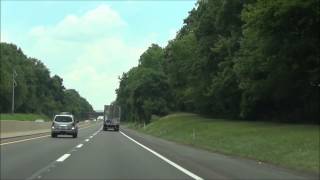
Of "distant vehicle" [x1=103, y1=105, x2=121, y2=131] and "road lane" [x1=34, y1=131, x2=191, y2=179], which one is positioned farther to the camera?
"distant vehicle" [x1=103, y1=105, x2=121, y2=131]

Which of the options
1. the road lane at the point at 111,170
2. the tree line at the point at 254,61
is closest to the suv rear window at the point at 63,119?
the tree line at the point at 254,61

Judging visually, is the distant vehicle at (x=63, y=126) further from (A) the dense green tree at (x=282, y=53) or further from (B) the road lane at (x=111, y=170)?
(B) the road lane at (x=111, y=170)

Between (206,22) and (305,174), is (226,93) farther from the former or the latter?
(305,174)

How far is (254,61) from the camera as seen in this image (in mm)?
43938

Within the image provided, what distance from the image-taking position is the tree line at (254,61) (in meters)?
38.4

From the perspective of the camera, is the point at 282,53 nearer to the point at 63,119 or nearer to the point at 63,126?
the point at 63,126

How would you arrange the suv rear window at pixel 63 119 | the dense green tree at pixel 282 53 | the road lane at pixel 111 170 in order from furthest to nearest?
the suv rear window at pixel 63 119
the dense green tree at pixel 282 53
the road lane at pixel 111 170

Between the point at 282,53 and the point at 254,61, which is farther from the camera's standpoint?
the point at 254,61

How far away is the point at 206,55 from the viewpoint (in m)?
66.1

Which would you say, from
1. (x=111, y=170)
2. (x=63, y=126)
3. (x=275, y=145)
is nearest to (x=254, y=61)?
(x=275, y=145)

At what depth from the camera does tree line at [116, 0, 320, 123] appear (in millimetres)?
38438

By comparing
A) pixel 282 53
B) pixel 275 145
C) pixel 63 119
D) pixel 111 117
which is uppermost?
pixel 282 53

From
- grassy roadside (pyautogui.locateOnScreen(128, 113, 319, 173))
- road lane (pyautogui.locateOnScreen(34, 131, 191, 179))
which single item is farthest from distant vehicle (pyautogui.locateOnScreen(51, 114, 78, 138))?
road lane (pyautogui.locateOnScreen(34, 131, 191, 179))

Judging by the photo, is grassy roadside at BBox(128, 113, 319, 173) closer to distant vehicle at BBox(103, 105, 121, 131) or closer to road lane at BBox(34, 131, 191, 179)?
road lane at BBox(34, 131, 191, 179)
